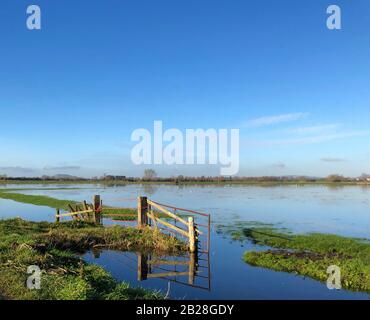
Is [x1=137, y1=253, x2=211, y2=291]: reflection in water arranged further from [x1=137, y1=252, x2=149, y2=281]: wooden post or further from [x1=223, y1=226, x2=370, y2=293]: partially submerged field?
[x1=223, y1=226, x2=370, y2=293]: partially submerged field

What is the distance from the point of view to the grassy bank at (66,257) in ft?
35.1

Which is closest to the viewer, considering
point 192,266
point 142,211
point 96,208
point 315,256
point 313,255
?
point 192,266

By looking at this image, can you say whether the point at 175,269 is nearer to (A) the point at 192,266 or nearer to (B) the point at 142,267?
(A) the point at 192,266

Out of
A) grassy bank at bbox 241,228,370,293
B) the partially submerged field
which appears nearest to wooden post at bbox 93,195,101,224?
the partially submerged field

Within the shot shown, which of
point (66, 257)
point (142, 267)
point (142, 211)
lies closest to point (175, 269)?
point (142, 267)

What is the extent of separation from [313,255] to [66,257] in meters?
11.9

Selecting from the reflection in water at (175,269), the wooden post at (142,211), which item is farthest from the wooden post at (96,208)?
the reflection in water at (175,269)

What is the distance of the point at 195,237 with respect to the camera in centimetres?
2023

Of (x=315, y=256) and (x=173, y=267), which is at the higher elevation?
(x=315, y=256)

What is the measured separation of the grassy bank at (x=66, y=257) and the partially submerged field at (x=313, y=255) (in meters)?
4.76

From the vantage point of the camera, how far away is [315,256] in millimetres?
19109
